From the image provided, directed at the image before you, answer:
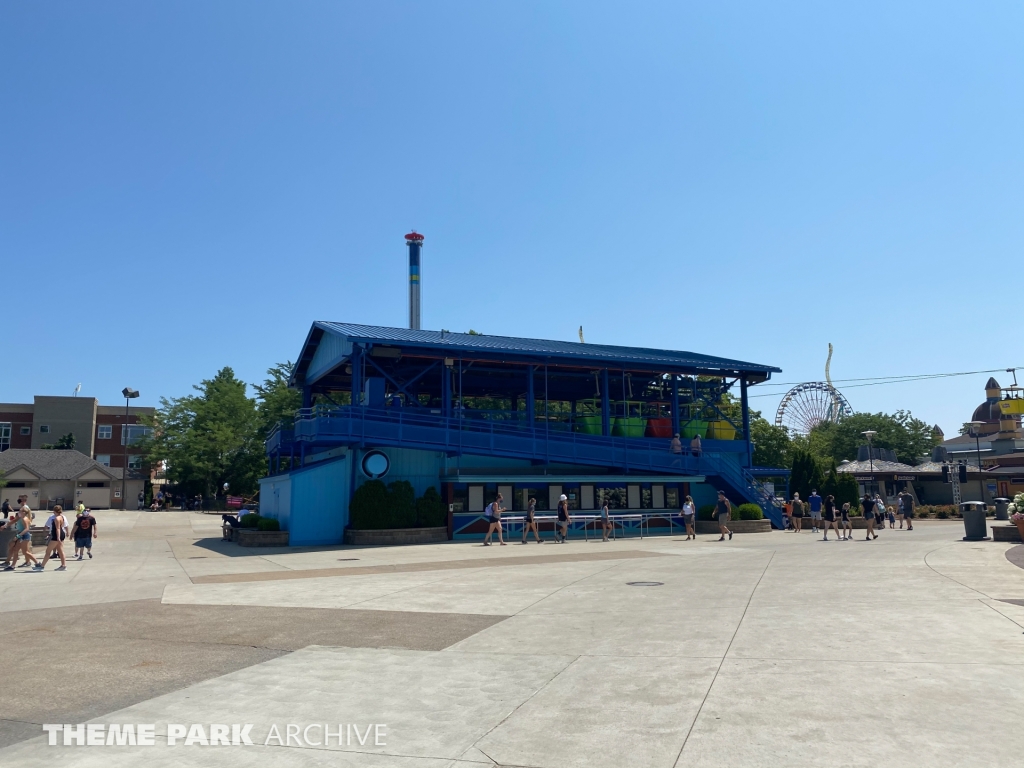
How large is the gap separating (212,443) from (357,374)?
151 feet

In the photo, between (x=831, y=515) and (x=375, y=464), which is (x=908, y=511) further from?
(x=375, y=464)

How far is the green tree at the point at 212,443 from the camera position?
7150 centimetres

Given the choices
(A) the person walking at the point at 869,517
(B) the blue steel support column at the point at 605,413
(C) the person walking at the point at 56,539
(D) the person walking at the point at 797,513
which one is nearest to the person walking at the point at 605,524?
(B) the blue steel support column at the point at 605,413

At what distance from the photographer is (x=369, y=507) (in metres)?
28.5

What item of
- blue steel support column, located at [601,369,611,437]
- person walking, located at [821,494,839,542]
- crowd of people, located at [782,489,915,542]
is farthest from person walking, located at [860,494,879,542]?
blue steel support column, located at [601,369,611,437]

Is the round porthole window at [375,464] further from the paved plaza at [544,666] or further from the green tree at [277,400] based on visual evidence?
the green tree at [277,400]

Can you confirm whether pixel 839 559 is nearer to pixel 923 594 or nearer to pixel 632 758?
pixel 923 594

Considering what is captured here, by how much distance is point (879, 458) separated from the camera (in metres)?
68.8

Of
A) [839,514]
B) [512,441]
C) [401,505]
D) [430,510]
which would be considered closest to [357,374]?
[401,505]

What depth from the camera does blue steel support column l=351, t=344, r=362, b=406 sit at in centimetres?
3041

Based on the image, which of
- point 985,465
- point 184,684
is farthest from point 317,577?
point 985,465

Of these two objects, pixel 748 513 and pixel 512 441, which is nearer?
pixel 512 441

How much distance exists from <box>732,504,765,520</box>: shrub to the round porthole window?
614 inches

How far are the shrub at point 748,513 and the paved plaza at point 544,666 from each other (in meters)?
16.8
